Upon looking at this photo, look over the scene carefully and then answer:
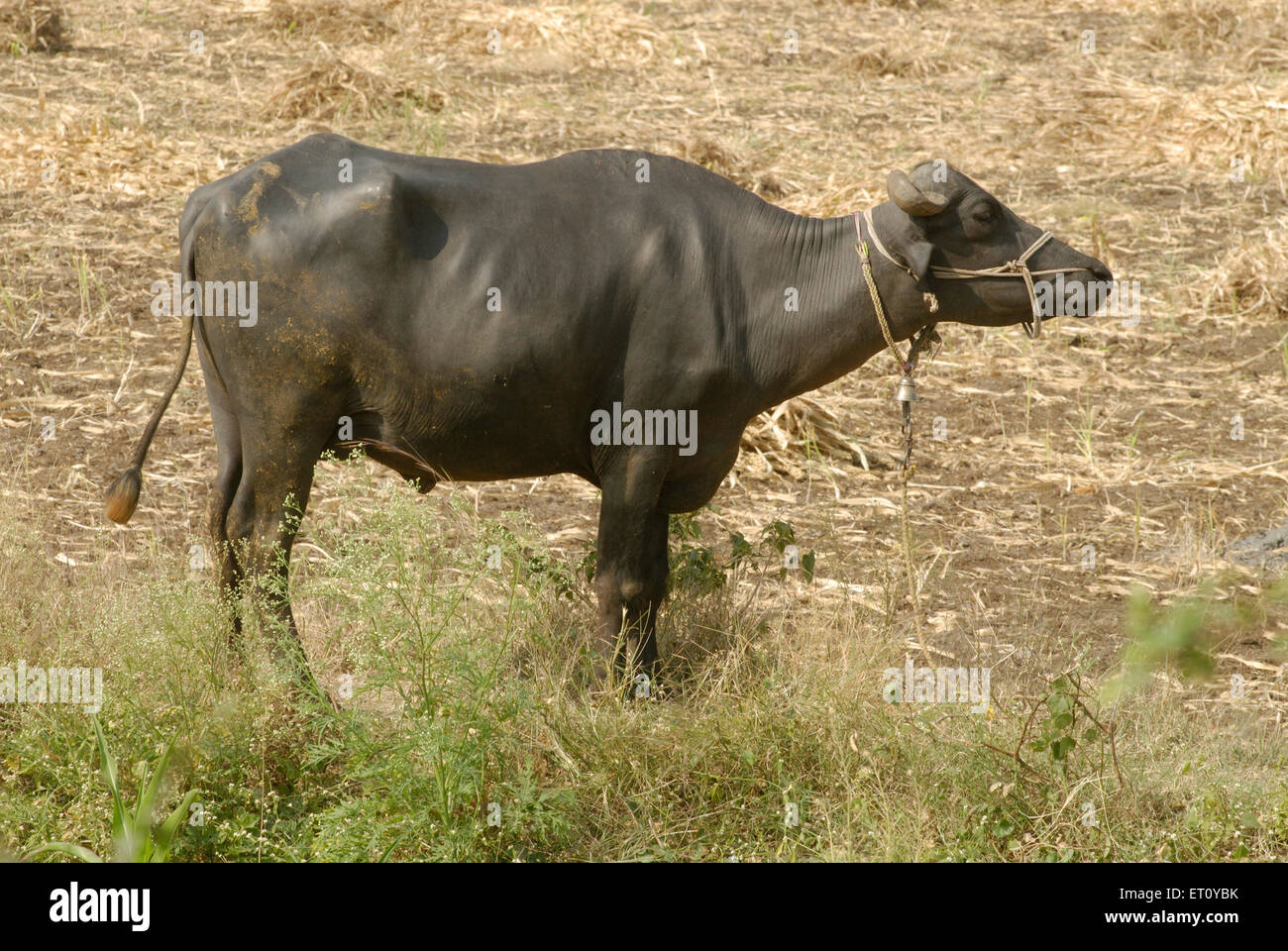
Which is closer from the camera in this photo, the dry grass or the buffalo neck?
the buffalo neck

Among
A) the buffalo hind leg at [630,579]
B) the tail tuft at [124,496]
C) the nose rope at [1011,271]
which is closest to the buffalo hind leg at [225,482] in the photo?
the tail tuft at [124,496]

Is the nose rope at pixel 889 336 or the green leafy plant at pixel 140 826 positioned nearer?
the green leafy plant at pixel 140 826

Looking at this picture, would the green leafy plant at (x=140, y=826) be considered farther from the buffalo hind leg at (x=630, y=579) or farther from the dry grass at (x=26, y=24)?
the dry grass at (x=26, y=24)

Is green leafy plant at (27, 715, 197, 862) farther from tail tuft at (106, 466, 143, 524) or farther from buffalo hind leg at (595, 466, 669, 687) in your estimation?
buffalo hind leg at (595, 466, 669, 687)

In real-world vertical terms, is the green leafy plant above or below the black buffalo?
below

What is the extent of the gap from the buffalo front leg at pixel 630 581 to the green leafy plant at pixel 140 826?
151 cm

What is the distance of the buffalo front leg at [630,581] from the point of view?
478cm

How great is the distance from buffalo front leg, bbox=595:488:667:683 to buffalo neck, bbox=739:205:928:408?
641 millimetres

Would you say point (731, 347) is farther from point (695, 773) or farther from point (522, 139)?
point (522, 139)

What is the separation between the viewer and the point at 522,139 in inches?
456

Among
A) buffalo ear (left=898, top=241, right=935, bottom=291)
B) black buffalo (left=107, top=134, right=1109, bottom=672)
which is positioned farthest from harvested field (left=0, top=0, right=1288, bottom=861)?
buffalo ear (left=898, top=241, right=935, bottom=291)

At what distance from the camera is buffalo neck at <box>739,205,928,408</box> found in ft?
15.8

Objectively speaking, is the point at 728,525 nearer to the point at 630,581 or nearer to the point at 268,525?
the point at 630,581
